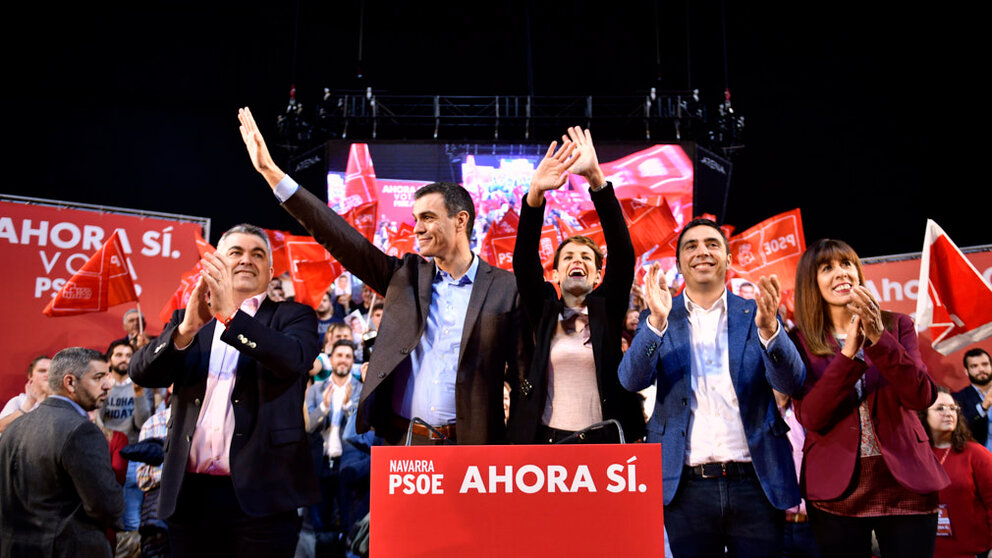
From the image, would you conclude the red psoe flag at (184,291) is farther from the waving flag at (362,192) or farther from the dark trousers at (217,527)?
the dark trousers at (217,527)

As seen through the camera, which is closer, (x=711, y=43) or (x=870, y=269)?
(x=870, y=269)

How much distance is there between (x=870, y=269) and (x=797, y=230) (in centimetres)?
160

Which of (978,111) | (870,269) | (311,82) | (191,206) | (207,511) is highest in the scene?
(311,82)

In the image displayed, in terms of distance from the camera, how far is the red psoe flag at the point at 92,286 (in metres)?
6.70

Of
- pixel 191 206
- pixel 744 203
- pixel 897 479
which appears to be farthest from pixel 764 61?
pixel 897 479

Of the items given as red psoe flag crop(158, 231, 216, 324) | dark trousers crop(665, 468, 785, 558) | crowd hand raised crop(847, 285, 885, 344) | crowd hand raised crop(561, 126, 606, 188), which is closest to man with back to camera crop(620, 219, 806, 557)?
dark trousers crop(665, 468, 785, 558)

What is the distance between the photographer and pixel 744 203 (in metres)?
15.8

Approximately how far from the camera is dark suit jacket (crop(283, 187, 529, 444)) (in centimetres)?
261

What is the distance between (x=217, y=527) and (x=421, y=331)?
37.3 inches

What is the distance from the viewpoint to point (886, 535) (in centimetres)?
251

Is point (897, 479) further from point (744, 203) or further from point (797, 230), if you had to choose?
point (744, 203)

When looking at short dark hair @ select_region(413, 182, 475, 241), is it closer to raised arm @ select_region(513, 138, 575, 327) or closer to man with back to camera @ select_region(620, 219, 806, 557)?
raised arm @ select_region(513, 138, 575, 327)

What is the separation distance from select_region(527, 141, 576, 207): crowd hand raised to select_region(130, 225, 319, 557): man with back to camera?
99 centimetres

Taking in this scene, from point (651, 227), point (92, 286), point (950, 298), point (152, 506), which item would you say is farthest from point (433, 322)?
point (92, 286)
